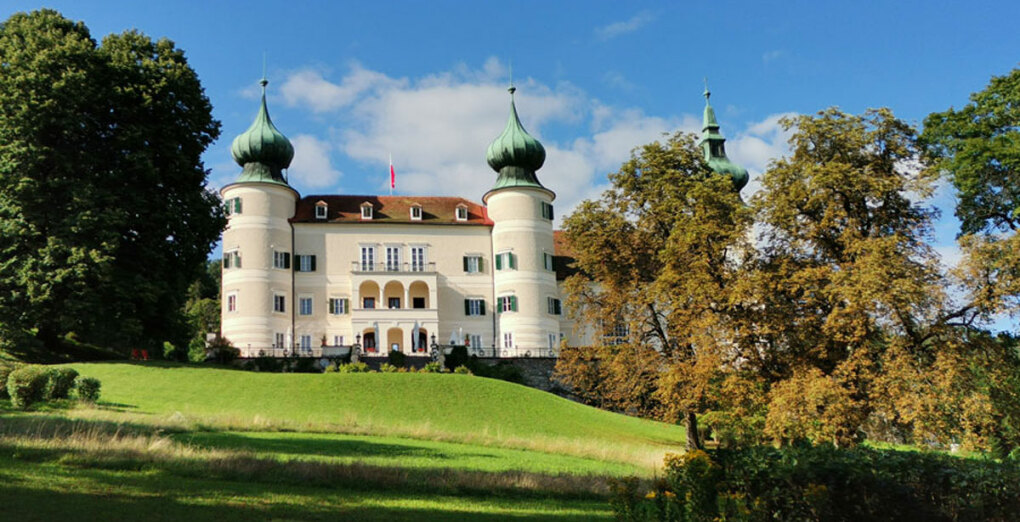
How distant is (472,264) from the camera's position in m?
53.2

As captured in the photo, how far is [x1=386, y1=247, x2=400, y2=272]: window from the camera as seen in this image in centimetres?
5222

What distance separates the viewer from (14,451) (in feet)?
45.5

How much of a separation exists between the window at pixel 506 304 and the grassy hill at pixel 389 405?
41.2 feet

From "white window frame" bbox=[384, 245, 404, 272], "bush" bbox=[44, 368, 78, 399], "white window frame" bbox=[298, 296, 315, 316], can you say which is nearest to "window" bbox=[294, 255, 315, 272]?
"white window frame" bbox=[298, 296, 315, 316]

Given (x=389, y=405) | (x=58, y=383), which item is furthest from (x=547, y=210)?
(x=58, y=383)

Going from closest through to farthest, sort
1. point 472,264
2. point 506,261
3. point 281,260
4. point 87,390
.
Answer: point 87,390 < point 281,260 < point 506,261 < point 472,264

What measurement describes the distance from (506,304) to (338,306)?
10.3m

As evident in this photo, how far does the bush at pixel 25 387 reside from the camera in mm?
22906

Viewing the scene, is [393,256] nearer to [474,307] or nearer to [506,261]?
[474,307]

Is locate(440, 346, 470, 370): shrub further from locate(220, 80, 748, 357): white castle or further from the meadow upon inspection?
the meadow

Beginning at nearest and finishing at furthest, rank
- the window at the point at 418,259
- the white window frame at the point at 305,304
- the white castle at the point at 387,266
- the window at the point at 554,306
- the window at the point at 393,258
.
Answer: the white castle at the point at 387,266
the white window frame at the point at 305,304
the window at the point at 554,306
the window at the point at 393,258
the window at the point at 418,259

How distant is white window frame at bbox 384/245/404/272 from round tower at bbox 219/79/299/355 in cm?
590

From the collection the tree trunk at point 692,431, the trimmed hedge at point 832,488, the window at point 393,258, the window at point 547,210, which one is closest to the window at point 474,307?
Answer: the window at point 393,258

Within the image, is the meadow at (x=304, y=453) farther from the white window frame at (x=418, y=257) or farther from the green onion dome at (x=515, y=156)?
the green onion dome at (x=515, y=156)
